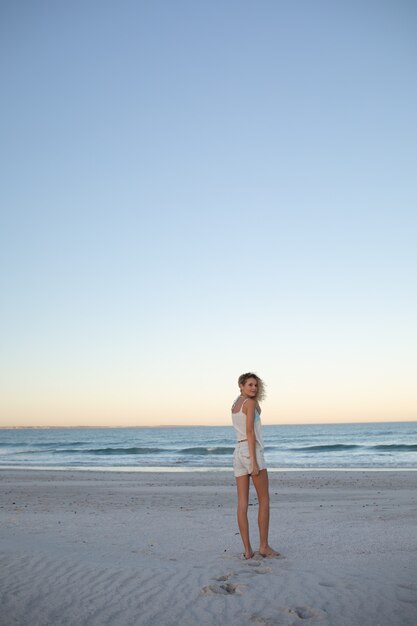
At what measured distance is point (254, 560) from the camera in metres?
6.01

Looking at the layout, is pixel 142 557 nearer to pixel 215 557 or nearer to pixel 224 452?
pixel 215 557

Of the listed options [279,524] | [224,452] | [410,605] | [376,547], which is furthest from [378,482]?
[224,452]

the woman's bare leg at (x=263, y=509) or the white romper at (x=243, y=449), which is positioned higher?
the white romper at (x=243, y=449)

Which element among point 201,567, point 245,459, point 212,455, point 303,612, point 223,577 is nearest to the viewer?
point 303,612

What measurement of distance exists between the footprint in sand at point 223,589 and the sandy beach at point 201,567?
0.02m

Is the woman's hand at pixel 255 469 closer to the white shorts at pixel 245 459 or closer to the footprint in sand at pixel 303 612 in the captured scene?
the white shorts at pixel 245 459

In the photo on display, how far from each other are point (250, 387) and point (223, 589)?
220cm

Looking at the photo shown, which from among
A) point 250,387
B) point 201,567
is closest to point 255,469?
point 250,387

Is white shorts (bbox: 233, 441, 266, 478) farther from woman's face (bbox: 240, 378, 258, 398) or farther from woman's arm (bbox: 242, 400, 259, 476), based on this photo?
woman's face (bbox: 240, 378, 258, 398)

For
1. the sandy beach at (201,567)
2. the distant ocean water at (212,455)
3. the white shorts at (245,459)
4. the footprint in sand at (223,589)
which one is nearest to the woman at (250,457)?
the white shorts at (245,459)

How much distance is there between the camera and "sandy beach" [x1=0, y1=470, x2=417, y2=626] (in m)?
4.48

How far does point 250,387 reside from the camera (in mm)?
6266

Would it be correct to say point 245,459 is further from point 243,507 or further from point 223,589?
point 223,589

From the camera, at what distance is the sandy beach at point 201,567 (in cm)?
448
